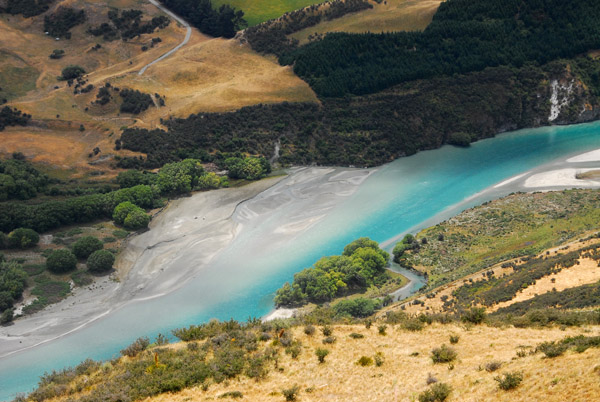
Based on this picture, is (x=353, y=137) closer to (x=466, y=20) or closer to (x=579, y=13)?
(x=466, y=20)

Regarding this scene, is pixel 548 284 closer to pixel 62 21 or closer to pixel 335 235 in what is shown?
pixel 335 235

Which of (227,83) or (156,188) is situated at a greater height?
(227,83)

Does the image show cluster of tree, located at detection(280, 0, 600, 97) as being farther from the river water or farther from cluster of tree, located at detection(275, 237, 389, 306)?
cluster of tree, located at detection(275, 237, 389, 306)

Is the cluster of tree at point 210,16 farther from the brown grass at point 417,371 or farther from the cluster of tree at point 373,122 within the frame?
the brown grass at point 417,371

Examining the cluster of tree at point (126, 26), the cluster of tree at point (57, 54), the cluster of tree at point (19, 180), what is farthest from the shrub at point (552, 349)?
the cluster of tree at point (57, 54)

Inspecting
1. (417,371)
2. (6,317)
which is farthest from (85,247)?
(417,371)

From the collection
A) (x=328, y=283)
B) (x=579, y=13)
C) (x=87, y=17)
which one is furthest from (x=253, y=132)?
(x=579, y=13)
